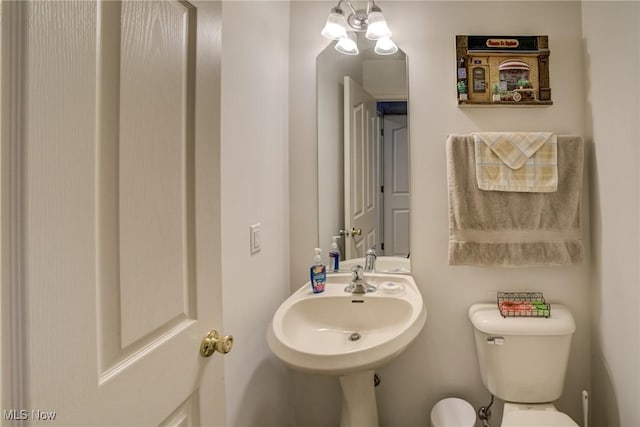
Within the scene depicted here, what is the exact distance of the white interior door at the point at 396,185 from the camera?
1521 millimetres

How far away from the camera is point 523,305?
139cm

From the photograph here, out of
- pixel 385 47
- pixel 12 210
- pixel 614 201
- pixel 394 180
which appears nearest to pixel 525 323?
pixel 614 201

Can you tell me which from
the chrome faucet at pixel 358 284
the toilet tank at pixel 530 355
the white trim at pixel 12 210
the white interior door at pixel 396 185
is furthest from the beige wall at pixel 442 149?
the white trim at pixel 12 210

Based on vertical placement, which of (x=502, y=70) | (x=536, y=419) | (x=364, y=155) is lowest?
(x=536, y=419)

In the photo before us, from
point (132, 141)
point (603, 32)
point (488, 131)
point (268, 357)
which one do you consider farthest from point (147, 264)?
point (603, 32)

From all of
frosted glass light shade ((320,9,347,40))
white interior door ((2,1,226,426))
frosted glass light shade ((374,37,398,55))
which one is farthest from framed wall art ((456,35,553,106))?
white interior door ((2,1,226,426))

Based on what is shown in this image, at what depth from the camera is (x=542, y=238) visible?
54.6 inches

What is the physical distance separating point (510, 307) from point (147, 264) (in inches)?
57.1

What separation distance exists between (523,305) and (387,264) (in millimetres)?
608

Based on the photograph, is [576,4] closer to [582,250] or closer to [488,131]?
[488,131]

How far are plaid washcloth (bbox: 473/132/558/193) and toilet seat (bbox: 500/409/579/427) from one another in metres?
0.89

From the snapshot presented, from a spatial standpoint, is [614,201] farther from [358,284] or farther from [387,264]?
[358,284]

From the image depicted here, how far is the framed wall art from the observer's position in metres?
1.45

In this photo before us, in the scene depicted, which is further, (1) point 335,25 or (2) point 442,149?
(2) point 442,149
